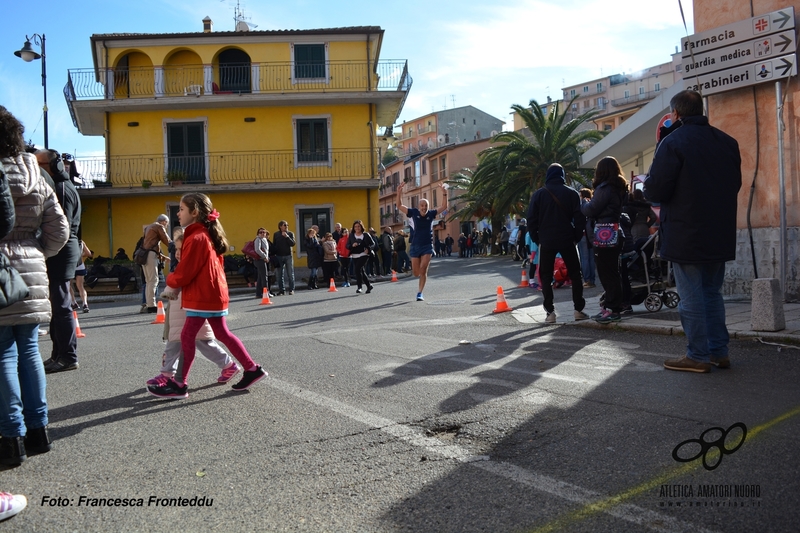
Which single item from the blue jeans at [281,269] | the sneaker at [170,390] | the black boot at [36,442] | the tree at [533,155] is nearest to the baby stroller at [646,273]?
the sneaker at [170,390]

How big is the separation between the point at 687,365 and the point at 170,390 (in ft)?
13.5

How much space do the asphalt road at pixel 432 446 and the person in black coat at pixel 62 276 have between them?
1.05ft

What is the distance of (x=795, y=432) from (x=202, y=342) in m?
4.30

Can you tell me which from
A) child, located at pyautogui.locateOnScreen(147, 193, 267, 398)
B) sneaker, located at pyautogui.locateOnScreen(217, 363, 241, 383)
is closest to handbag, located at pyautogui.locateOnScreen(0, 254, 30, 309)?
child, located at pyautogui.locateOnScreen(147, 193, 267, 398)

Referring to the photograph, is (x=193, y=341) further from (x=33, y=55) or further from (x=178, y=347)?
(x=33, y=55)

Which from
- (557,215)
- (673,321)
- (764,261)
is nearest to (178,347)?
(557,215)

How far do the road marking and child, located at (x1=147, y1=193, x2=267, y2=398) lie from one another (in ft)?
2.88

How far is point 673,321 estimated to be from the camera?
8203 mm

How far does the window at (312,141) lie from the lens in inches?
1237

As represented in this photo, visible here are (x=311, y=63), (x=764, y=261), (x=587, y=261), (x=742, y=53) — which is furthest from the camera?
(x=311, y=63)

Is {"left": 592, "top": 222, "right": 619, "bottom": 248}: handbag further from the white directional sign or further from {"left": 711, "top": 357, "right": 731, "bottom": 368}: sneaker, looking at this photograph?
the white directional sign

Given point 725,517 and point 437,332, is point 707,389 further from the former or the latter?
point 437,332

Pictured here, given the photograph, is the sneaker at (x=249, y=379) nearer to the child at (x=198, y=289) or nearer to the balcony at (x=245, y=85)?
the child at (x=198, y=289)

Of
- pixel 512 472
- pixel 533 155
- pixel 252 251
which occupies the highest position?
pixel 533 155
